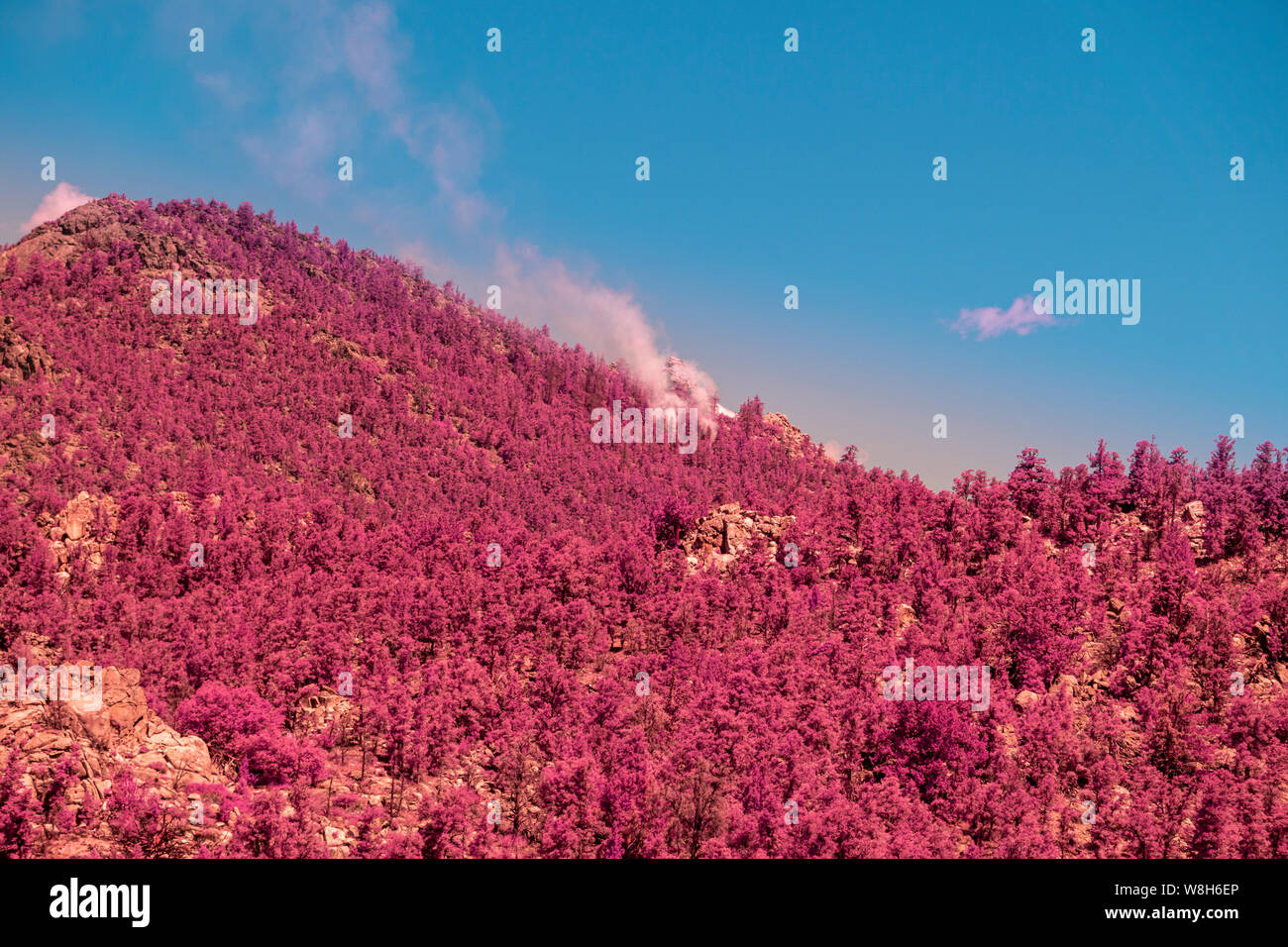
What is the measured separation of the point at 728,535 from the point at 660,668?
86.7 feet

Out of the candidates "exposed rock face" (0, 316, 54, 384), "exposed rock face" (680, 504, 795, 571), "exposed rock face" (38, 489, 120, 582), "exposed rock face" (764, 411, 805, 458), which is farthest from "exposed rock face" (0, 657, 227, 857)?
"exposed rock face" (764, 411, 805, 458)

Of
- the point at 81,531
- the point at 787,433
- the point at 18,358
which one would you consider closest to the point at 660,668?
the point at 81,531

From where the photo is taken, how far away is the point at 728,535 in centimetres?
7550

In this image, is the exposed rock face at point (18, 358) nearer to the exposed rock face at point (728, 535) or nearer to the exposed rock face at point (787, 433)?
the exposed rock face at point (728, 535)

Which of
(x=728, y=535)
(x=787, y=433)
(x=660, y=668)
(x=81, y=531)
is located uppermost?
(x=787, y=433)

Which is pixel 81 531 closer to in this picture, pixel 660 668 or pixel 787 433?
pixel 660 668

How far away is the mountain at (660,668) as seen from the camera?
109 feet

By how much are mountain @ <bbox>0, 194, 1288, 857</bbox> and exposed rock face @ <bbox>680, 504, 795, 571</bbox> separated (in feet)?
1.30

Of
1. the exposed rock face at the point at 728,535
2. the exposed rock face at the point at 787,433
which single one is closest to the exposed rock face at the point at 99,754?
the exposed rock face at the point at 728,535

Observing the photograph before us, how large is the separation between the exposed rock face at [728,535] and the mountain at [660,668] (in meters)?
0.40

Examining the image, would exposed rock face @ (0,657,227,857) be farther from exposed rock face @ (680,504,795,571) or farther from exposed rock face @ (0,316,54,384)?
exposed rock face @ (0,316,54,384)
